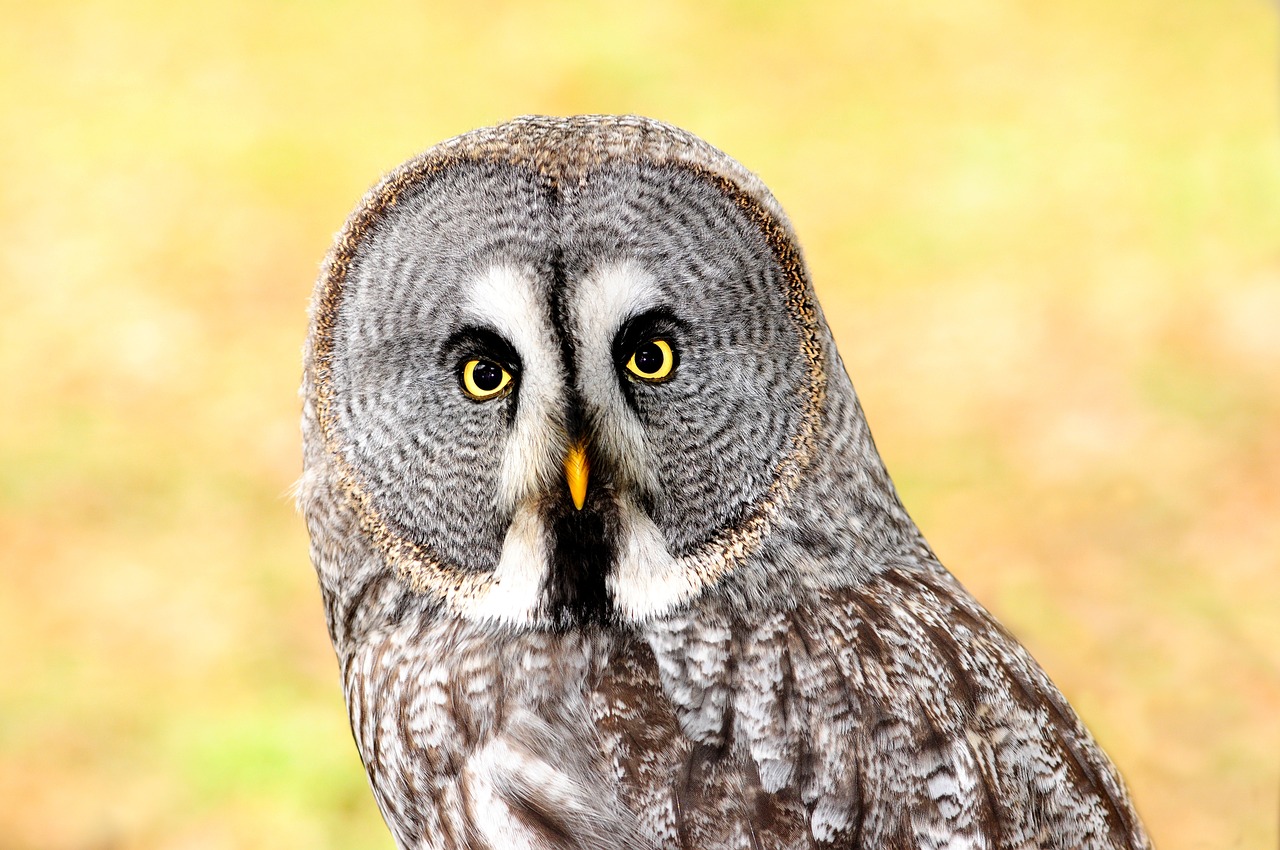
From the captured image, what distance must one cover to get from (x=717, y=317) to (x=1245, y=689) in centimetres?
269

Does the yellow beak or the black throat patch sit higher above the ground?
the yellow beak

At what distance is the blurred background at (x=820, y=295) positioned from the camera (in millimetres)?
3750

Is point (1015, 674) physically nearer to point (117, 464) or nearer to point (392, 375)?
point (392, 375)

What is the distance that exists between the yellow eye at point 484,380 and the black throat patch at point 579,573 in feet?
0.62

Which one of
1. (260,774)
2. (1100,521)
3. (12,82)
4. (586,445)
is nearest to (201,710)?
(260,774)

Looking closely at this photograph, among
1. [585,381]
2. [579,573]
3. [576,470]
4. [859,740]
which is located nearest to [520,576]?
[579,573]

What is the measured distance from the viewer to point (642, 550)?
1.87 meters

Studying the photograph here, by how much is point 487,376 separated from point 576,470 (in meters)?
0.18

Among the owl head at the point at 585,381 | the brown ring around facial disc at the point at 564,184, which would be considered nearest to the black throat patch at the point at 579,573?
the owl head at the point at 585,381

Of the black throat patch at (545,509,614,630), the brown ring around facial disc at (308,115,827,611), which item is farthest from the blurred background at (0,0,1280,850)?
the black throat patch at (545,509,614,630)

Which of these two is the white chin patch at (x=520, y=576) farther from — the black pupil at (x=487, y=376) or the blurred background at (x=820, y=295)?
the blurred background at (x=820, y=295)

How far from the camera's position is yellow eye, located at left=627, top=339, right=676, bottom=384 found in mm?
1784

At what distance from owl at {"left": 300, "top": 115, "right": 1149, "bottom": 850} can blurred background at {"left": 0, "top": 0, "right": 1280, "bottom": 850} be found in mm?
1691

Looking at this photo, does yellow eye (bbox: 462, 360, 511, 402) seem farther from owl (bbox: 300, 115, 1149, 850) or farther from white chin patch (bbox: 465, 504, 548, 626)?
white chin patch (bbox: 465, 504, 548, 626)
